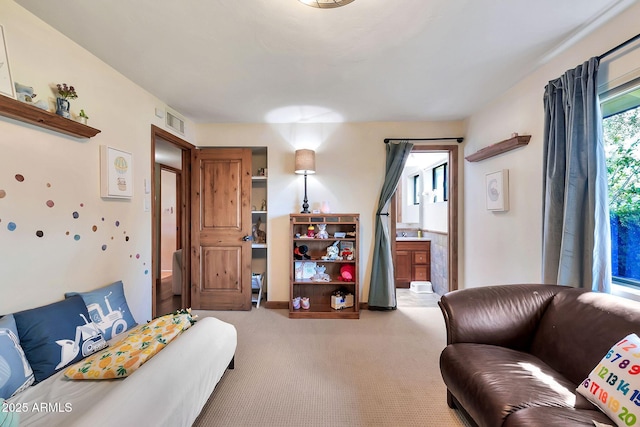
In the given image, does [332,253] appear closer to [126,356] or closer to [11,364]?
[126,356]

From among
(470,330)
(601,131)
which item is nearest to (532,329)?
(470,330)

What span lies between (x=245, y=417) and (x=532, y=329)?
1900 millimetres

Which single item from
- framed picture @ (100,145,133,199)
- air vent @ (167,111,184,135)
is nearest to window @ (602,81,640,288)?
framed picture @ (100,145,133,199)

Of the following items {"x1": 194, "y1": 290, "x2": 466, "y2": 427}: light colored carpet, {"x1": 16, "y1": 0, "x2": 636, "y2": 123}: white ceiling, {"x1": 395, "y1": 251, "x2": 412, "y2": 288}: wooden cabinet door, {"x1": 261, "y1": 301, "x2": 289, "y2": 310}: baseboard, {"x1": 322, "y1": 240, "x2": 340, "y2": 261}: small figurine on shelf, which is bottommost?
{"x1": 194, "y1": 290, "x2": 466, "y2": 427}: light colored carpet

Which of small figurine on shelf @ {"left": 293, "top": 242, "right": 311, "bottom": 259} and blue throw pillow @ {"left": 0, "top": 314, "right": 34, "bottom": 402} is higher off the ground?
small figurine on shelf @ {"left": 293, "top": 242, "right": 311, "bottom": 259}

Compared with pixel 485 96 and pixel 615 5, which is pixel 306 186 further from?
pixel 615 5

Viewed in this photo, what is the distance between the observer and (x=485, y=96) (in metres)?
2.70

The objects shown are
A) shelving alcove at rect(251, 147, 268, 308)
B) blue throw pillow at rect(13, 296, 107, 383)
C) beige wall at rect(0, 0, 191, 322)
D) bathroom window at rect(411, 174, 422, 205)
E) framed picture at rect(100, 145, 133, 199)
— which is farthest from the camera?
bathroom window at rect(411, 174, 422, 205)

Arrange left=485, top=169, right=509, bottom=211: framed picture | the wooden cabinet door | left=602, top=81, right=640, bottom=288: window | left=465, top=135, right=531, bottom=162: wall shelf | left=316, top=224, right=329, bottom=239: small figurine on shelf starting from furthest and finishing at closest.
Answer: the wooden cabinet door < left=316, top=224, right=329, bottom=239: small figurine on shelf < left=485, top=169, right=509, bottom=211: framed picture < left=465, top=135, right=531, bottom=162: wall shelf < left=602, top=81, right=640, bottom=288: window

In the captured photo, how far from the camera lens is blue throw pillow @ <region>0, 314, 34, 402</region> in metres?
1.17

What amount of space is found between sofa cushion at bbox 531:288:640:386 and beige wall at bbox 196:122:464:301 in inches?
81.5

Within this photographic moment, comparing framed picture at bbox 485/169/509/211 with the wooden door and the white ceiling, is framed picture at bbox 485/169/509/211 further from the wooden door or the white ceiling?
the wooden door

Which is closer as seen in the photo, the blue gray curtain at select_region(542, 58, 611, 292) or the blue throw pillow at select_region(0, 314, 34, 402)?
the blue throw pillow at select_region(0, 314, 34, 402)

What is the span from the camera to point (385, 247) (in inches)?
133
